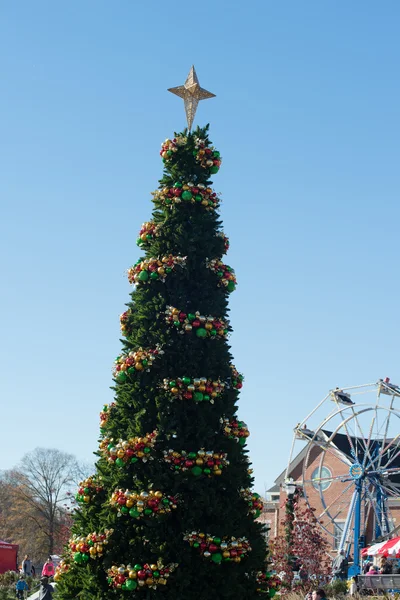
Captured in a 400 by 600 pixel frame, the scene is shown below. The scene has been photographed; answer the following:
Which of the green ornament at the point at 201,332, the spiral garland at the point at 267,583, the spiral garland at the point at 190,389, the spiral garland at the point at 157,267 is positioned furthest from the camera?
the spiral garland at the point at 157,267

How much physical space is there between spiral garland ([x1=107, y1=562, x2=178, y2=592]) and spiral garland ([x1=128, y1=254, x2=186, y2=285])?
3405mm

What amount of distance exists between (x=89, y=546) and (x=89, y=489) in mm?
740

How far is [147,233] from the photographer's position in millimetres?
9836

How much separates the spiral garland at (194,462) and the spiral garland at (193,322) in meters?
1.45

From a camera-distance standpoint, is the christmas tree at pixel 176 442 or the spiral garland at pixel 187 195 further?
the spiral garland at pixel 187 195

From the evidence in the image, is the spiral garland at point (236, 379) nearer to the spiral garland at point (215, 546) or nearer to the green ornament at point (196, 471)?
the green ornament at point (196, 471)

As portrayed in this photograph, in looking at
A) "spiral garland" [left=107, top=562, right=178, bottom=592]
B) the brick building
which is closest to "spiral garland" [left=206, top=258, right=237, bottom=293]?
"spiral garland" [left=107, top=562, right=178, bottom=592]

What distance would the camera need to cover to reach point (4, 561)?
36.4 m

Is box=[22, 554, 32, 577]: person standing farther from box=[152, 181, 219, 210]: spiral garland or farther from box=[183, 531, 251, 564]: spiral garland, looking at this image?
box=[152, 181, 219, 210]: spiral garland

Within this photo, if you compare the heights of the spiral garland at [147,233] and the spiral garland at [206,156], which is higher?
the spiral garland at [206,156]

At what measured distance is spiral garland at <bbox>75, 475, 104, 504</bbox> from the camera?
900cm

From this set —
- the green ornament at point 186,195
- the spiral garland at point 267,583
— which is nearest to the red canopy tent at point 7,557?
the spiral garland at point 267,583

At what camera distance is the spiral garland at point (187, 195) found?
9742mm

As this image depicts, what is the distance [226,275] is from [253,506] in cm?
289
